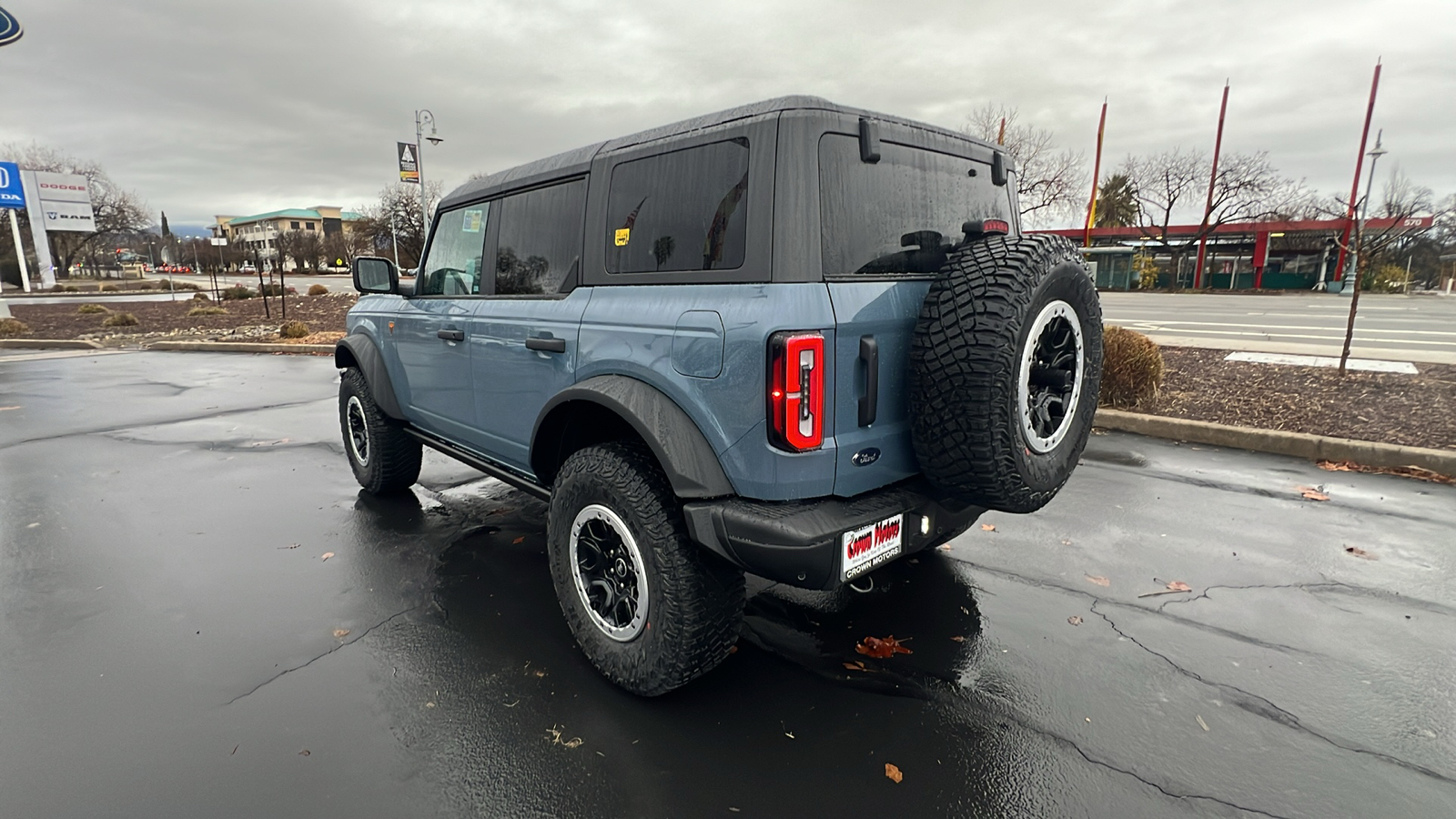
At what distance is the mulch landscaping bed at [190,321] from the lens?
1705 cm

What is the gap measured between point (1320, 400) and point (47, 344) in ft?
76.0

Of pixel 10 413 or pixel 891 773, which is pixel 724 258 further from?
pixel 10 413

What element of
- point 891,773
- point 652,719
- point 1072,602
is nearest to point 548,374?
point 652,719

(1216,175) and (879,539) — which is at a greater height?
(1216,175)

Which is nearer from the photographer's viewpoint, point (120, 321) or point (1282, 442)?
point (1282, 442)

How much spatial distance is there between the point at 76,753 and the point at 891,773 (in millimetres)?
2712

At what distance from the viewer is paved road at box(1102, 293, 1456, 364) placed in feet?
37.4

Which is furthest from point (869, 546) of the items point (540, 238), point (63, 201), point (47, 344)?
point (63, 201)

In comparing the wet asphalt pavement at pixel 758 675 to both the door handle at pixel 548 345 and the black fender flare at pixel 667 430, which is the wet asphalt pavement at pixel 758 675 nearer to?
the black fender flare at pixel 667 430

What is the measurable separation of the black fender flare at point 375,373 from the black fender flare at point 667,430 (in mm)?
2358

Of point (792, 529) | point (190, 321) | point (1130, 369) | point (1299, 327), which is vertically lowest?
point (190, 321)

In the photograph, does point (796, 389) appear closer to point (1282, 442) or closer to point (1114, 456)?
point (1114, 456)

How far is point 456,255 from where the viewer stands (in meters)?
3.92

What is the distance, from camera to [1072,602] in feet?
11.0
